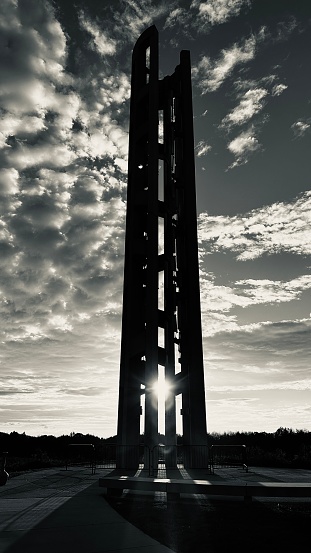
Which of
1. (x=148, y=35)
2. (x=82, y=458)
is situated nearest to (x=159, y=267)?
(x=148, y=35)

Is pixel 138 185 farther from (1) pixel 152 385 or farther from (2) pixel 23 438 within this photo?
(2) pixel 23 438

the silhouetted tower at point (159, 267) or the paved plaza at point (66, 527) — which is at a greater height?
the silhouetted tower at point (159, 267)

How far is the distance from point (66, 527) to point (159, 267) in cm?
1832

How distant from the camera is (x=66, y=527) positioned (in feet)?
23.9

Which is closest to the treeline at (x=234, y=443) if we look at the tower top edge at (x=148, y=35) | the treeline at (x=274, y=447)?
the treeline at (x=274, y=447)

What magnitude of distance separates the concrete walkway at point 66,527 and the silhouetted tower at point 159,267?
981cm

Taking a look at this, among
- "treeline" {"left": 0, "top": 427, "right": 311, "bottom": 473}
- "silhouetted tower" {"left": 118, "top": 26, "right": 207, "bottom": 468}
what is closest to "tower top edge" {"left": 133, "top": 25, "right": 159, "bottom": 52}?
"silhouetted tower" {"left": 118, "top": 26, "right": 207, "bottom": 468}

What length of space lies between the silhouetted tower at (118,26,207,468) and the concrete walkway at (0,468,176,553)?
9810 mm

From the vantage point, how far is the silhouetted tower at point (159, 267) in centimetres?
2128

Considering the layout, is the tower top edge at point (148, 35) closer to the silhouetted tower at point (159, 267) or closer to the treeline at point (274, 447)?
the silhouetted tower at point (159, 267)

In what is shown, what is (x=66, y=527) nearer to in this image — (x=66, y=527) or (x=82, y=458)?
(x=66, y=527)

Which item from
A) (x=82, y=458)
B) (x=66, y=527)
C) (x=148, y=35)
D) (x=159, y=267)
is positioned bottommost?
(x=66, y=527)

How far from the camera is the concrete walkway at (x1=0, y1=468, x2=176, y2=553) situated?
598 centimetres

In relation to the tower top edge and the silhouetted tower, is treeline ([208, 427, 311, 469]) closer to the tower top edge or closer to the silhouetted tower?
the silhouetted tower
